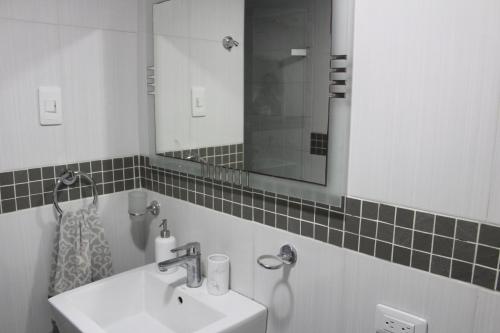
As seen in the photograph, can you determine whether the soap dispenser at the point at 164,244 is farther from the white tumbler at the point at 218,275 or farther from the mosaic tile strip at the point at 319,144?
the mosaic tile strip at the point at 319,144

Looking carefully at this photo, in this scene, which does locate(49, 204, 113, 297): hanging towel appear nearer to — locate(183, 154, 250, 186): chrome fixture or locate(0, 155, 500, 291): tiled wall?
locate(0, 155, 500, 291): tiled wall

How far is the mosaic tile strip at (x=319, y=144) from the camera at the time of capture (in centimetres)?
105

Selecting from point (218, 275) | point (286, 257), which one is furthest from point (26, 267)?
point (286, 257)

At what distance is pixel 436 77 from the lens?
2.81 ft

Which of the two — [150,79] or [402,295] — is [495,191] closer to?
[402,295]

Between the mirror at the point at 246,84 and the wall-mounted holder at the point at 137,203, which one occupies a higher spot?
the mirror at the point at 246,84

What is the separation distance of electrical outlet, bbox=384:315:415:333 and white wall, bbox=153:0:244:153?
63 cm

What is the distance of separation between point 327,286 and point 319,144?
0.37 meters

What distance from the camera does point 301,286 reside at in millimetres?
1164

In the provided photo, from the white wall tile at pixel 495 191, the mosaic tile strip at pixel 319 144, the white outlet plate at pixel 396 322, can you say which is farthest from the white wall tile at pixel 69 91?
the white wall tile at pixel 495 191

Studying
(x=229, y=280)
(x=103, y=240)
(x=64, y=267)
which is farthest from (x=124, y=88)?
(x=229, y=280)

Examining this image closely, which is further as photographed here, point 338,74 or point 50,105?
point 50,105

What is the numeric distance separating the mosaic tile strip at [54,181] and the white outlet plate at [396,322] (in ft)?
3.45

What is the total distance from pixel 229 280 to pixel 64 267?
548mm
